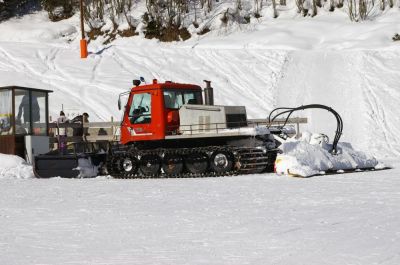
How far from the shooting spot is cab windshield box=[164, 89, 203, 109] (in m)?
15.5

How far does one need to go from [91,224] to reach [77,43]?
30.6 metres

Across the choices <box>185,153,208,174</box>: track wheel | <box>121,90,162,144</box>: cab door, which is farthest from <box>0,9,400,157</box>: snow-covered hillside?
<box>121,90,162,144</box>: cab door

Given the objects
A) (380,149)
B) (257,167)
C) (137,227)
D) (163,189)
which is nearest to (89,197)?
(163,189)

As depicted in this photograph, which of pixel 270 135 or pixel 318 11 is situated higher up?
pixel 318 11

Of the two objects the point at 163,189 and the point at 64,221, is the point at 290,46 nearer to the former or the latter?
the point at 163,189

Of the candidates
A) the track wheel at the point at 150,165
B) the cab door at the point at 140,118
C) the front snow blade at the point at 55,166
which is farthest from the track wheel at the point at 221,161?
the front snow blade at the point at 55,166

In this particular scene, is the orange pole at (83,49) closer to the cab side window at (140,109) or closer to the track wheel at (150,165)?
the cab side window at (140,109)

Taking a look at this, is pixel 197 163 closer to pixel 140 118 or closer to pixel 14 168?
pixel 140 118

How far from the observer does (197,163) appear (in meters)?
14.8

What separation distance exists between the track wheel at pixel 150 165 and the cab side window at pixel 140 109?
33.6 inches

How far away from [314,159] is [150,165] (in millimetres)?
3882

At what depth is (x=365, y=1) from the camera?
37.2 metres

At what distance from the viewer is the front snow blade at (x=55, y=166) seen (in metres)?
15.6

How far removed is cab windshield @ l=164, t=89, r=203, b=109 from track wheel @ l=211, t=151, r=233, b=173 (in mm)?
1739
